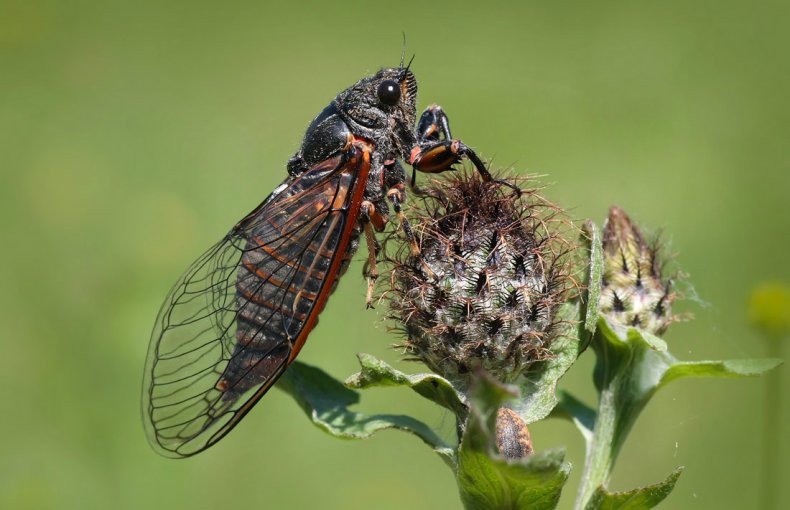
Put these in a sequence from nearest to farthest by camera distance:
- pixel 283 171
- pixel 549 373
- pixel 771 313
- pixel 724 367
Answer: pixel 724 367 → pixel 549 373 → pixel 771 313 → pixel 283 171

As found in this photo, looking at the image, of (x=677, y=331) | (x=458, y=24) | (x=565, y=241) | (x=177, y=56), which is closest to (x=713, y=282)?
(x=677, y=331)

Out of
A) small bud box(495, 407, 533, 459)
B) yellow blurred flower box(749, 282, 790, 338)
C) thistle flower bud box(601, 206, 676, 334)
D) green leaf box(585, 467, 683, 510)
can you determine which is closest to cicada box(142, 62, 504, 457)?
thistle flower bud box(601, 206, 676, 334)

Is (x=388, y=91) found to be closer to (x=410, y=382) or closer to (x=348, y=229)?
(x=348, y=229)

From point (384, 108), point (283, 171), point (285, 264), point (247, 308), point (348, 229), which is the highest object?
point (283, 171)

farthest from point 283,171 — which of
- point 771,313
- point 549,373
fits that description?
point 549,373

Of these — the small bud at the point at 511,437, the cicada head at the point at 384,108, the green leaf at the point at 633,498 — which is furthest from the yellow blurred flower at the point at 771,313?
the small bud at the point at 511,437

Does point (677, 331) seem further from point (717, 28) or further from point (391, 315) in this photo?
point (717, 28)
